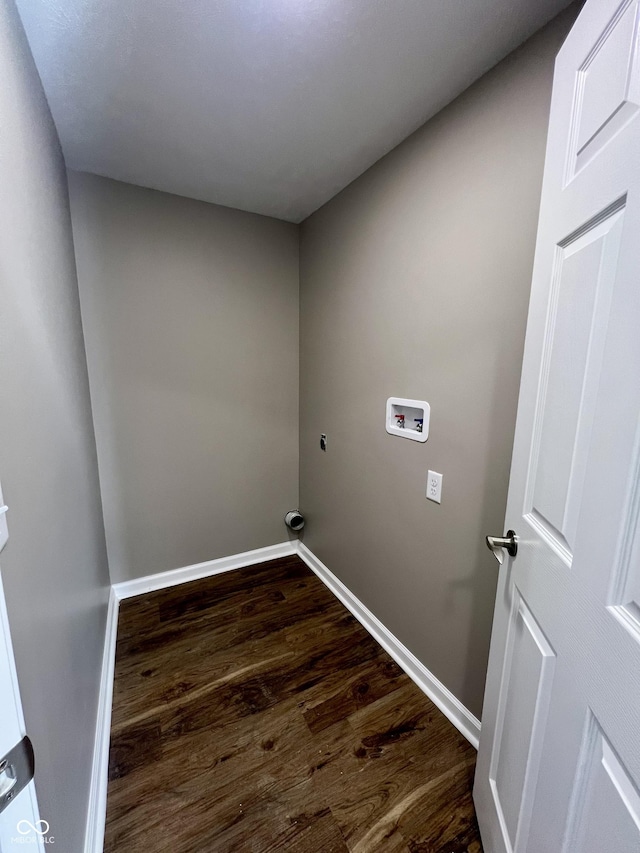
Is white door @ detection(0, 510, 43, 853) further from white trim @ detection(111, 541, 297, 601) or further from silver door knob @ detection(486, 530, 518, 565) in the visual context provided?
white trim @ detection(111, 541, 297, 601)

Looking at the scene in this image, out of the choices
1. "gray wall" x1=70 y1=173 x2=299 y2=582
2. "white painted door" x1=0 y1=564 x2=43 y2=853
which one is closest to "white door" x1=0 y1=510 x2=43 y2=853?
"white painted door" x1=0 y1=564 x2=43 y2=853

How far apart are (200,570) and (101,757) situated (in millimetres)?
1177

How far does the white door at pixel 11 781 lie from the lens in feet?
1.36

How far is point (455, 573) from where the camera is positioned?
4.50ft

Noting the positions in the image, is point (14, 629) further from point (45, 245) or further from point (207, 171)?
point (207, 171)

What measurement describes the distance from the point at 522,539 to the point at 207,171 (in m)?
2.11

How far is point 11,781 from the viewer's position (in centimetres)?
42

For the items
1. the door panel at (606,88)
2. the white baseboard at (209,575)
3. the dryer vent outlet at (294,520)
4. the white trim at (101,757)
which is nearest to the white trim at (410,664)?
the white baseboard at (209,575)

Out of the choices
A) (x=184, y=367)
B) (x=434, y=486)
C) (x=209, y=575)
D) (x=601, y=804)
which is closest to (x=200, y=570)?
(x=209, y=575)

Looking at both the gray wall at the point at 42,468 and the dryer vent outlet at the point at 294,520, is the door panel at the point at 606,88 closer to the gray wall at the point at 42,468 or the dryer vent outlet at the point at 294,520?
the gray wall at the point at 42,468

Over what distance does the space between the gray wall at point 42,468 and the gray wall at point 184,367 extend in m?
0.52

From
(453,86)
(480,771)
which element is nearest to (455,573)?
(480,771)

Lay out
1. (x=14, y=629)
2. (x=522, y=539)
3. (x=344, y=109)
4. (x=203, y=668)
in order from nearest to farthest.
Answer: (x=14, y=629)
(x=522, y=539)
(x=344, y=109)
(x=203, y=668)

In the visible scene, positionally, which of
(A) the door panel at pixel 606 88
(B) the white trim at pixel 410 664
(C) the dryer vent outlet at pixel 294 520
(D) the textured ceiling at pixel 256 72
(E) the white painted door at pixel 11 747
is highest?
(D) the textured ceiling at pixel 256 72
